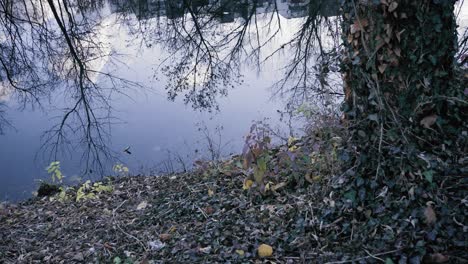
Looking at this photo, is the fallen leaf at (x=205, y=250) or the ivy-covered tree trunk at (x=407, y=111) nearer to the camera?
the ivy-covered tree trunk at (x=407, y=111)

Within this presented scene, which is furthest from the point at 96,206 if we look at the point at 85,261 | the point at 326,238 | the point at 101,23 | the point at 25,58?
the point at 101,23

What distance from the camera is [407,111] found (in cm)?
268

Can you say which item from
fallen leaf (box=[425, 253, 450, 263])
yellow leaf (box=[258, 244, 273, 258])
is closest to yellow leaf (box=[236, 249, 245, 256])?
yellow leaf (box=[258, 244, 273, 258])

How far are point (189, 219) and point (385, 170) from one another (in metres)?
1.67

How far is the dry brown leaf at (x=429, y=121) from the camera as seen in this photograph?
263 centimetres

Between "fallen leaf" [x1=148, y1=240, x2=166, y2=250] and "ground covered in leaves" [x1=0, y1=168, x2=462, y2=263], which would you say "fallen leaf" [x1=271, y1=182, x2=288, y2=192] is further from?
"fallen leaf" [x1=148, y1=240, x2=166, y2=250]

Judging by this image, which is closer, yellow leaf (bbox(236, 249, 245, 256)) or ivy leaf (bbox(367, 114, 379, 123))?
ivy leaf (bbox(367, 114, 379, 123))

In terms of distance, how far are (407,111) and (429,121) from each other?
135mm

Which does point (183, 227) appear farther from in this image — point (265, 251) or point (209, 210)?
point (265, 251)

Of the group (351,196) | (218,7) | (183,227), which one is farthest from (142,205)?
(218,7)

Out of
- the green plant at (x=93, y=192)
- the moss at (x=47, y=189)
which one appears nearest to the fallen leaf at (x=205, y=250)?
the green plant at (x=93, y=192)

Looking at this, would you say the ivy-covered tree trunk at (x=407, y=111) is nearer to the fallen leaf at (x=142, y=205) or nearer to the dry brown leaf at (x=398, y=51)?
the dry brown leaf at (x=398, y=51)

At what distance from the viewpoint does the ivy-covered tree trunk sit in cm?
253

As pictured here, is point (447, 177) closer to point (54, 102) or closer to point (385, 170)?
point (385, 170)
